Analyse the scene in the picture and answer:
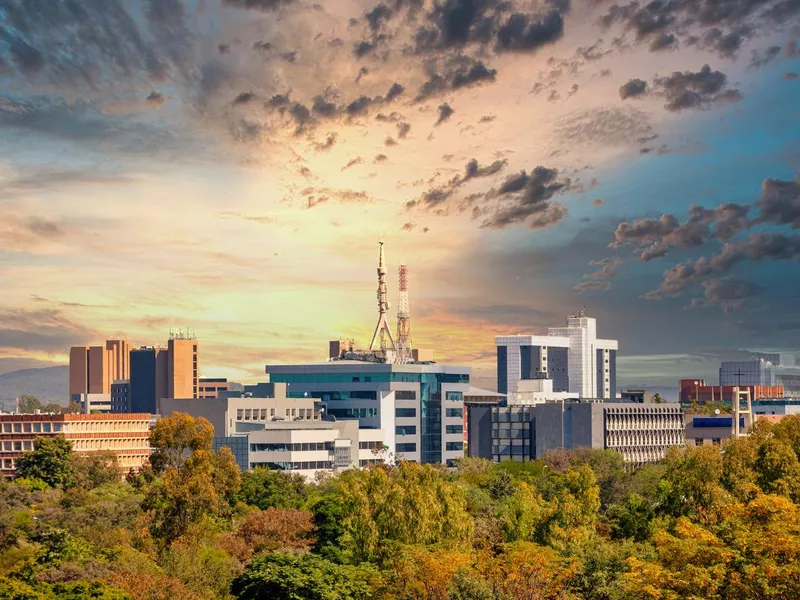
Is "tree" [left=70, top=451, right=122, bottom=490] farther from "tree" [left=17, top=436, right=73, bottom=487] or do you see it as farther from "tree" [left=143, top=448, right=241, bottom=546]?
"tree" [left=143, top=448, right=241, bottom=546]

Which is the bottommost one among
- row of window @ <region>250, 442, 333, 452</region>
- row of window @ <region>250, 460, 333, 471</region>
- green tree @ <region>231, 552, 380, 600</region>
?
green tree @ <region>231, 552, 380, 600</region>

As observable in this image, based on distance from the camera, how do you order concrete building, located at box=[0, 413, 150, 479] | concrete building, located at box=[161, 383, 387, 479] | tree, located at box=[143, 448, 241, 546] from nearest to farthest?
tree, located at box=[143, 448, 241, 546] < concrete building, located at box=[161, 383, 387, 479] < concrete building, located at box=[0, 413, 150, 479]

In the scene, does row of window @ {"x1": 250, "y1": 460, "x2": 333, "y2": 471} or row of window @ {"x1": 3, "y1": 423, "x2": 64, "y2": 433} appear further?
row of window @ {"x1": 3, "y1": 423, "x2": 64, "y2": 433}

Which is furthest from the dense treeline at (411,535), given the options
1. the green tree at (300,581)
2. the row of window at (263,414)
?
the row of window at (263,414)

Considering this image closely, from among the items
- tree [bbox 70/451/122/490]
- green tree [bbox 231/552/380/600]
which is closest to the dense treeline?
green tree [bbox 231/552/380/600]

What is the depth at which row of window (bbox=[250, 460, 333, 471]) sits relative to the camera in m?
164

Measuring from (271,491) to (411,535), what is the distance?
126 ft

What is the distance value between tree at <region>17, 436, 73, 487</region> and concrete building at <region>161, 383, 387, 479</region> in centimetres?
2240

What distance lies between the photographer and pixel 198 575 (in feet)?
239

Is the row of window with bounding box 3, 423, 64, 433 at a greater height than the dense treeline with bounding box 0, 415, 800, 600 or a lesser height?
greater

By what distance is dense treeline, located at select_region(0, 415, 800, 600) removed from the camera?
54803 millimetres

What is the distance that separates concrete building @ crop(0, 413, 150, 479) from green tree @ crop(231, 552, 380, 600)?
107 m

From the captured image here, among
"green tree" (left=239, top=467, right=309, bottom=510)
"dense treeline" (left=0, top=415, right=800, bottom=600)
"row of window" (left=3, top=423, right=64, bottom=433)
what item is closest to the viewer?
"dense treeline" (left=0, top=415, right=800, bottom=600)

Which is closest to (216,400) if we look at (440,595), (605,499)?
(605,499)
